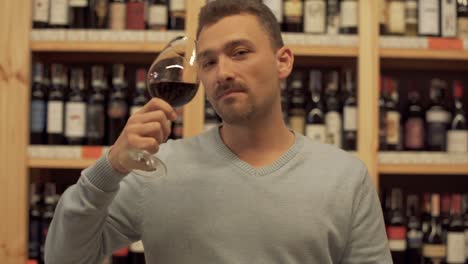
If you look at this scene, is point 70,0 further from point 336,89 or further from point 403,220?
point 403,220

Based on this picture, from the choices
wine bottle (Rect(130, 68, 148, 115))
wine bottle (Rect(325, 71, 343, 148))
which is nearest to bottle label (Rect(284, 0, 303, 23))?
wine bottle (Rect(325, 71, 343, 148))

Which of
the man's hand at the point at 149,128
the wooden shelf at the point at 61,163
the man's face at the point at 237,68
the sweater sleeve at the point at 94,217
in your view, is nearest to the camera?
the man's hand at the point at 149,128

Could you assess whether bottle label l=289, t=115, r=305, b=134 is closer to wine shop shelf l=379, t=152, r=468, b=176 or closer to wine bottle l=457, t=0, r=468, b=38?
wine shop shelf l=379, t=152, r=468, b=176

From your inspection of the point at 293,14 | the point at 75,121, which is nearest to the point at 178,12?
the point at 293,14

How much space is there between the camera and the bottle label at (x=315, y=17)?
1.92 metres

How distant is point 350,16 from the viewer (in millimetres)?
1921

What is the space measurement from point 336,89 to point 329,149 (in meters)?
0.86

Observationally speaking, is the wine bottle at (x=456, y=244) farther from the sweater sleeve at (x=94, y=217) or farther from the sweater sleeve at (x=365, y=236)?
the sweater sleeve at (x=94, y=217)

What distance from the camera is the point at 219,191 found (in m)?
1.05

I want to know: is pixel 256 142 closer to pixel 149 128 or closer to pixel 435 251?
pixel 149 128

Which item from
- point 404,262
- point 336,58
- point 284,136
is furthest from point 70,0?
point 404,262

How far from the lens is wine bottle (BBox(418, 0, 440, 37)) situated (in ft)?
6.42

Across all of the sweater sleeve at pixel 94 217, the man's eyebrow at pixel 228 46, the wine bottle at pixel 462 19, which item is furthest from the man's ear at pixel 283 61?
the wine bottle at pixel 462 19

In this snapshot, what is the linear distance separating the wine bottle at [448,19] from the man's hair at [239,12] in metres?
1.01
